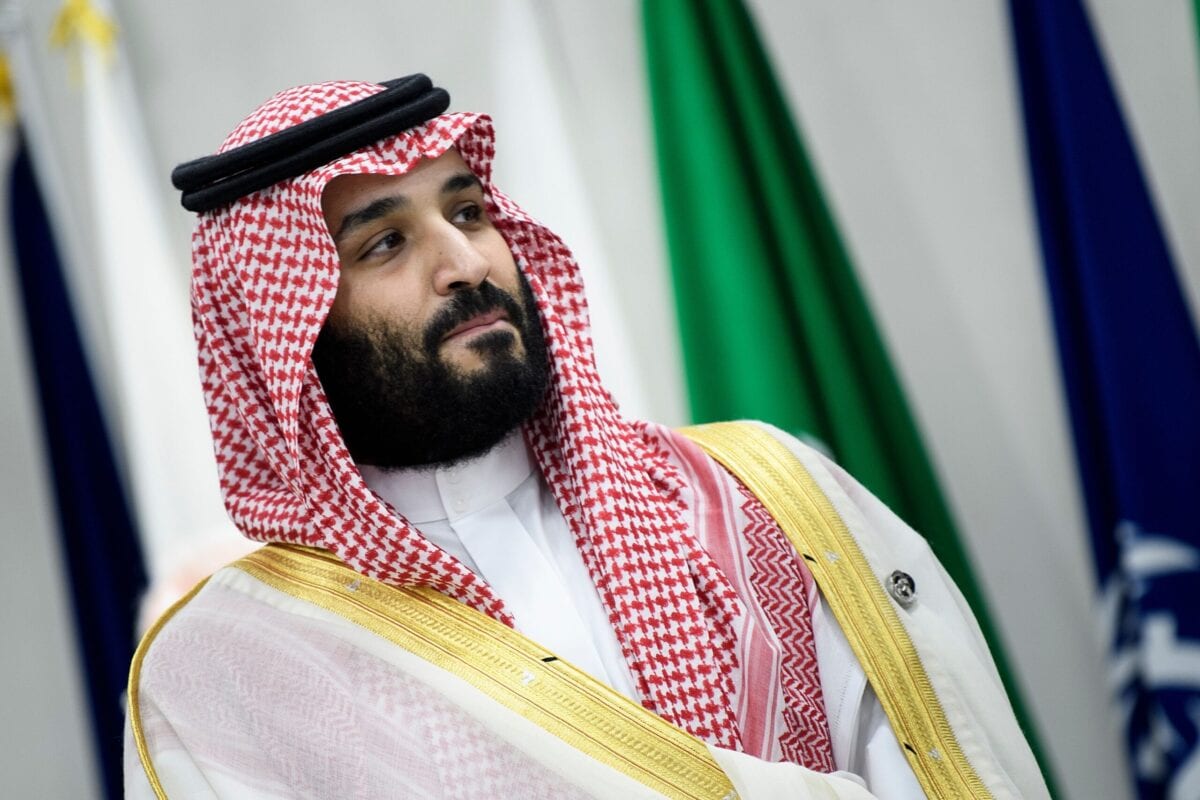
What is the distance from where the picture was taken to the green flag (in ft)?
8.93

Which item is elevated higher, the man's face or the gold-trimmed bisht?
the man's face

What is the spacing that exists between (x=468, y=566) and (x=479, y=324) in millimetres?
303

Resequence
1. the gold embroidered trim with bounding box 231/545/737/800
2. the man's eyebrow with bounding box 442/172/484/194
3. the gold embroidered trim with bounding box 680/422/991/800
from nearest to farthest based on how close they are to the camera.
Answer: the gold embroidered trim with bounding box 231/545/737/800, the gold embroidered trim with bounding box 680/422/991/800, the man's eyebrow with bounding box 442/172/484/194

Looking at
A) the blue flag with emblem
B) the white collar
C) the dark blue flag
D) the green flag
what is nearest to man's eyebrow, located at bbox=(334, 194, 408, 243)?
the white collar

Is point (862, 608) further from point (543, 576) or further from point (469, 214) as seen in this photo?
point (469, 214)

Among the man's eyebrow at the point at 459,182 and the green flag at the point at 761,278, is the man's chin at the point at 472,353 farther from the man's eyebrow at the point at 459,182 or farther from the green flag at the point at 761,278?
the green flag at the point at 761,278

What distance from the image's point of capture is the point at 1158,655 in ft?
8.03

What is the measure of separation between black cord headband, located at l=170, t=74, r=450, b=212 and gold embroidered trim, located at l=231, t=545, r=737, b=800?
471 millimetres

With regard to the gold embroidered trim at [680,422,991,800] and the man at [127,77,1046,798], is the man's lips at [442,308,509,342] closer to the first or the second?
the man at [127,77,1046,798]

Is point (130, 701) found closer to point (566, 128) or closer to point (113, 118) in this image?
point (566, 128)


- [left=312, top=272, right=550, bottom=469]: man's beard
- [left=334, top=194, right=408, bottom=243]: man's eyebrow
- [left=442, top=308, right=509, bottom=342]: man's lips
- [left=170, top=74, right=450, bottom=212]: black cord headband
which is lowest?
[left=312, top=272, right=550, bottom=469]: man's beard

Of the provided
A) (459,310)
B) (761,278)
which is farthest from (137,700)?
(761,278)

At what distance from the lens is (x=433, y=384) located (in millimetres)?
1511

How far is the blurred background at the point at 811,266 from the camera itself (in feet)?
8.37
